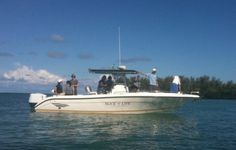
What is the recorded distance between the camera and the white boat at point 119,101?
25469 millimetres

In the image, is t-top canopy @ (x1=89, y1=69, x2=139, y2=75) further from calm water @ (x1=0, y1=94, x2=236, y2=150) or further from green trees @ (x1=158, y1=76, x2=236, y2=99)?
green trees @ (x1=158, y1=76, x2=236, y2=99)

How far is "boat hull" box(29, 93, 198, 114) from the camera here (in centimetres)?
2545

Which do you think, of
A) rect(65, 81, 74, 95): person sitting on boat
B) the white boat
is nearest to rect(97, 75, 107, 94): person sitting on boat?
the white boat

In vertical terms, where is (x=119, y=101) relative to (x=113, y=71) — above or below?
below

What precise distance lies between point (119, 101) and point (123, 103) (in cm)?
26

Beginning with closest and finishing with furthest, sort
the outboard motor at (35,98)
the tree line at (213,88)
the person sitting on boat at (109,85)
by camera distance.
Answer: the person sitting on boat at (109,85), the outboard motor at (35,98), the tree line at (213,88)

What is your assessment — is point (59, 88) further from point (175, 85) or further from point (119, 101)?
point (175, 85)

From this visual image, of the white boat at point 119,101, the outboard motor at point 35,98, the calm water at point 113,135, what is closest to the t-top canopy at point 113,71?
the white boat at point 119,101

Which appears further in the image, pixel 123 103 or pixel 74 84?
pixel 74 84

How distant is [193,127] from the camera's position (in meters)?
20.8

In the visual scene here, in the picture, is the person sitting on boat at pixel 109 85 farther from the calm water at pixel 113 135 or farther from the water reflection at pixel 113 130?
the calm water at pixel 113 135

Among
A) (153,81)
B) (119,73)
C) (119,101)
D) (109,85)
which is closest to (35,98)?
(109,85)

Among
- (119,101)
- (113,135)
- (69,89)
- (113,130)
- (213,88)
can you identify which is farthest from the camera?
(213,88)

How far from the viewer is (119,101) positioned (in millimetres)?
26078
